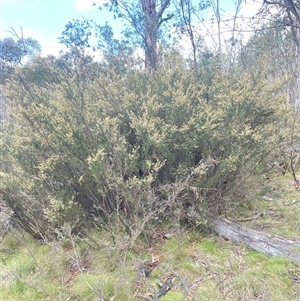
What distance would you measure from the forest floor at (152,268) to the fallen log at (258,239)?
0.23 ft

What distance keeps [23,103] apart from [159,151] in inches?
67.5

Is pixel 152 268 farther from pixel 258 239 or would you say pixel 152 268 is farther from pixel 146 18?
pixel 146 18

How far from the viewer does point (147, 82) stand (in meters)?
4.34

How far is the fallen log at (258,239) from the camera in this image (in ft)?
8.71

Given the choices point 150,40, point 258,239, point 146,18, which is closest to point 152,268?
point 258,239

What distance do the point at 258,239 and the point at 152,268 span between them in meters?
1.06

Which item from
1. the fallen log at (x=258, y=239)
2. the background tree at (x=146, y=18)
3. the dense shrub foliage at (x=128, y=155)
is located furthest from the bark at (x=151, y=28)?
the fallen log at (x=258, y=239)

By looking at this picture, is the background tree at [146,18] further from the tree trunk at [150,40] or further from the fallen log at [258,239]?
the fallen log at [258,239]

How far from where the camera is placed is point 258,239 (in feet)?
9.45

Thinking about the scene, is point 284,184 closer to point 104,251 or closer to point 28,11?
point 104,251

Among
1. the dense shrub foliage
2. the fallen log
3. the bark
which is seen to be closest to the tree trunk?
the bark

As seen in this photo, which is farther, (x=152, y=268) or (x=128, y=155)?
(x=128, y=155)

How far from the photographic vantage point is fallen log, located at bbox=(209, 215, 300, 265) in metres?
2.65

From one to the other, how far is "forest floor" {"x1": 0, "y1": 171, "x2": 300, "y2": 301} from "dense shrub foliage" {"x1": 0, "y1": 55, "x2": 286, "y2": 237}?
0.93ft
